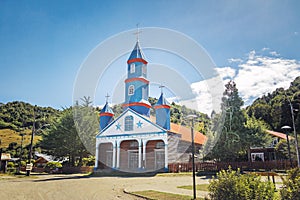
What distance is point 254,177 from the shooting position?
19.8ft

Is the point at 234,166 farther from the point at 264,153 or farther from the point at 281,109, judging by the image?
the point at 281,109

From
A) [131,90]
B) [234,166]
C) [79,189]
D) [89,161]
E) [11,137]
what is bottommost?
[79,189]

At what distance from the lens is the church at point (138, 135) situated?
26.3 metres

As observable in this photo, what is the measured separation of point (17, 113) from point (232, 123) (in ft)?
198

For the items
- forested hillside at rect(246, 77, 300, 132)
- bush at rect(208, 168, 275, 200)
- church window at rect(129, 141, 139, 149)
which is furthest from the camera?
forested hillside at rect(246, 77, 300, 132)

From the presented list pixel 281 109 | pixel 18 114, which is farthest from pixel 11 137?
pixel 281 109

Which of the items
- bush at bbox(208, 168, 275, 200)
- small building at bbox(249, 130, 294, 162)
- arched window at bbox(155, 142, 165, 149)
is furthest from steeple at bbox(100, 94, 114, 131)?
bush at bbox(208, 168, 275, 200)

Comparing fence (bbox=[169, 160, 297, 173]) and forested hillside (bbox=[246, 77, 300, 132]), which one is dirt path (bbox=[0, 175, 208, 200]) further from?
forested hillside (bbox=[246, 77, 300, 132])

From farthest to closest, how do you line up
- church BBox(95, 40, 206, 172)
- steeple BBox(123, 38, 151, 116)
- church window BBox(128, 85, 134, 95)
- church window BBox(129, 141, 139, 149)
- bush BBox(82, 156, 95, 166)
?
1. bush BBox(82, 156, 95, 166)
2. church window BBox(128, 85, 134, 95)
3. steeple BBox(123, 38, 151, 116)
4. church window BBox(129, 141, 139, 149)
5. church BBox(95, 40, 206, 172)

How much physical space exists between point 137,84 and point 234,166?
43.5ft

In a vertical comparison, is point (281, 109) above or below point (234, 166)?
above

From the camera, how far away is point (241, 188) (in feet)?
18.8

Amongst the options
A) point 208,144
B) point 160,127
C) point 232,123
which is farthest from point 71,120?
point 232,123

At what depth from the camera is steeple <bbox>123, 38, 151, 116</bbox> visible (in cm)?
2856
